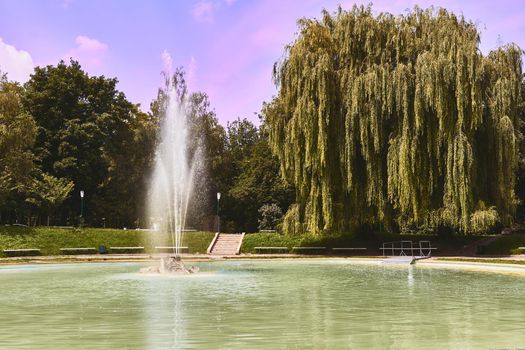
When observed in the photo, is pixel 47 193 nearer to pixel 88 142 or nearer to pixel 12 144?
pixel 12 144

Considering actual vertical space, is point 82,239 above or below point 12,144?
below

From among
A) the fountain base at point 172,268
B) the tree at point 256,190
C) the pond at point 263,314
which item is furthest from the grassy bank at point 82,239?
the pond at point 263,314

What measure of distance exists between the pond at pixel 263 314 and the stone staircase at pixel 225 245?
18763 millimetres

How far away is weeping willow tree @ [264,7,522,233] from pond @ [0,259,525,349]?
39.5ft

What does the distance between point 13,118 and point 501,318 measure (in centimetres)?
4169

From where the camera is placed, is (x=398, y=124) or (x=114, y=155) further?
(x=114, y=155)

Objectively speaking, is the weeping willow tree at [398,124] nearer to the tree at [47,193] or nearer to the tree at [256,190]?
the tree at [256,190]

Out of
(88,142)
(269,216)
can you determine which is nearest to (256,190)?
(269,216)

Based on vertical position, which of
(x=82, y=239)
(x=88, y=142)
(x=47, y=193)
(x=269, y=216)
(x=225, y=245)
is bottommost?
(x=225, y=245)

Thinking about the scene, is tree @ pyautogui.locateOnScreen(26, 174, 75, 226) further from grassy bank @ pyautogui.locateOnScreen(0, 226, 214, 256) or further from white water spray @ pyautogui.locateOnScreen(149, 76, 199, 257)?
white water spray @ pyautogui.locateOnScreen(149, 76, 199, 257)

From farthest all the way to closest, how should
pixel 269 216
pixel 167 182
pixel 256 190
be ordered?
pixel 256 190, pixel 269 216, pixel 167 182

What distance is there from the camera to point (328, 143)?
33.7 meters

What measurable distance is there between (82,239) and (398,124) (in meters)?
22.8

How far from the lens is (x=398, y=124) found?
3241cm
